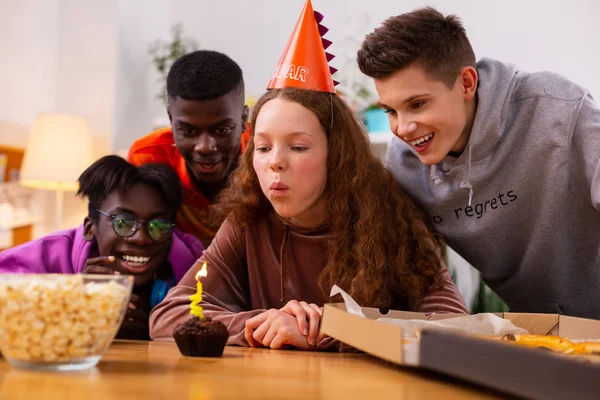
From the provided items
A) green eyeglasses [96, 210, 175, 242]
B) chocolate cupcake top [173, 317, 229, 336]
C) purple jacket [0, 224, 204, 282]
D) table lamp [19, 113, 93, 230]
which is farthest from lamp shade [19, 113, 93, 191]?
chocolate cupcake top [173, 317, 229, 336]

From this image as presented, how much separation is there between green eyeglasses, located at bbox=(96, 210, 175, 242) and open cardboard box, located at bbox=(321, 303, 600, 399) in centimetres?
96

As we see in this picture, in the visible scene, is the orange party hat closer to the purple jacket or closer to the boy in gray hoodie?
the boy in gray hoodie

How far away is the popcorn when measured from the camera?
0.84 m

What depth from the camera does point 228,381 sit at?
833 mm

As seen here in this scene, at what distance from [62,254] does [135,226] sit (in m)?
0.23

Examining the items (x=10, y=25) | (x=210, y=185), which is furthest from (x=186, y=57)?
(x=10, y=25)

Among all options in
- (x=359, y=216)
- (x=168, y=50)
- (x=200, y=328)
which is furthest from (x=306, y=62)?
(x=168, y=50)

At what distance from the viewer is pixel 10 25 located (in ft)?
13.5

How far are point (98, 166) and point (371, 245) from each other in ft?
2.90

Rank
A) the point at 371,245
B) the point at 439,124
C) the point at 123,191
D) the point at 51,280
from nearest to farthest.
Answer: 1. the point at 51,280
2. the point at 371,245
3. the point at 439,124
4. the point at 123,191

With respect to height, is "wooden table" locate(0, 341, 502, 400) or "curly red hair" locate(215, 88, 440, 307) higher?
"curly red hair" locate(215, 88, 440, 307)

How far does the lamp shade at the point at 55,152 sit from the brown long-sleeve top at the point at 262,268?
2.32m

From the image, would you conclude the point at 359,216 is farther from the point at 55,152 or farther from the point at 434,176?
the point at 55,152

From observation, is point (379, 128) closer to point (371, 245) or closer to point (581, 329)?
point (371, 245)
